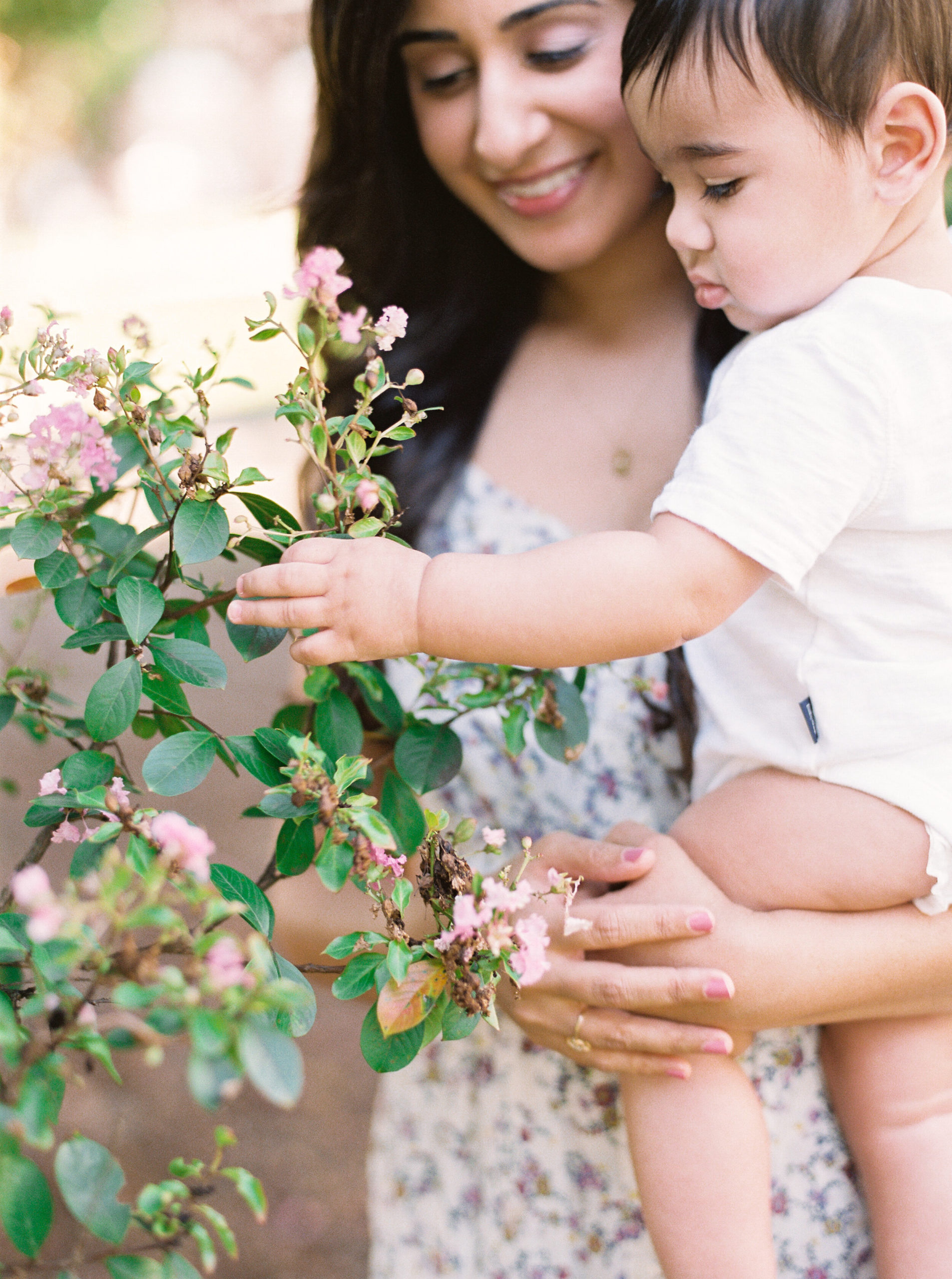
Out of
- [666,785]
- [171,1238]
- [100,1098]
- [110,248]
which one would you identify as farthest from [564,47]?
[110,248]

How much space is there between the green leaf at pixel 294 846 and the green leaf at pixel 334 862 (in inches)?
5.5

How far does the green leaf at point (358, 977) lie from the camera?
2.19 feet

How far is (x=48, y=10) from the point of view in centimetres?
1047

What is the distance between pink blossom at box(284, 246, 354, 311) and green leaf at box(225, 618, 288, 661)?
0.82 feet

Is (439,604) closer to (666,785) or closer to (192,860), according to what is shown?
(192,860)

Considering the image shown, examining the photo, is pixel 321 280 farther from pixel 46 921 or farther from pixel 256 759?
pixel 46 921

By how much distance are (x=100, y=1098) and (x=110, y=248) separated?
9.52 m

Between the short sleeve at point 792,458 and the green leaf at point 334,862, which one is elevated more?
the short sleeve at point 792,458

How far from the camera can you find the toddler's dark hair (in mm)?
886

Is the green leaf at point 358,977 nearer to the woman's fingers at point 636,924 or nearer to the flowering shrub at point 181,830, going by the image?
the flowering shrub at point 181,830

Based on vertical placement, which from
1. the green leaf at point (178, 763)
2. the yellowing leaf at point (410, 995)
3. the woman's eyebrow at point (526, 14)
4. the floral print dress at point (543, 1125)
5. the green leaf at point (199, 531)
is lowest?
the floral print dress at point (543, 1125)

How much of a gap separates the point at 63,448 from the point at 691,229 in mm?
618

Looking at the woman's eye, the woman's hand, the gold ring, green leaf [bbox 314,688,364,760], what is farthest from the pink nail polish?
the woman's eye

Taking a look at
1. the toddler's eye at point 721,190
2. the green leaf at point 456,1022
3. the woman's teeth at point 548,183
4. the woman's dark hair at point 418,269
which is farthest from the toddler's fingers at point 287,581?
the woman's teeth at point 548,183
